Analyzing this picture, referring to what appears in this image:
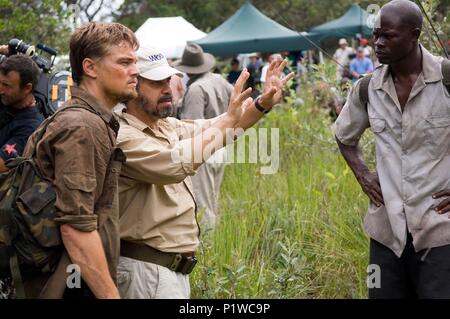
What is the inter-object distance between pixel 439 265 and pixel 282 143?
7.04m

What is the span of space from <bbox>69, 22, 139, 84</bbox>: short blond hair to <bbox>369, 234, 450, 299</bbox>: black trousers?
168cm

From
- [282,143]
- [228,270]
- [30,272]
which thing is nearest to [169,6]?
[282,143]

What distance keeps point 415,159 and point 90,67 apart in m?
1.61

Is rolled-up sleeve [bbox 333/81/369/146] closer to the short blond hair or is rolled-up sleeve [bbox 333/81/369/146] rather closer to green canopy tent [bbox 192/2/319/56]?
the short blond hair

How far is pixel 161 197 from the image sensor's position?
163 inches

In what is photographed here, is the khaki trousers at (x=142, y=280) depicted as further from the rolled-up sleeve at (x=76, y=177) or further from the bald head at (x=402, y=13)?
the bald head at (x=402, y=13)

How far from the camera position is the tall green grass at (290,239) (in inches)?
230

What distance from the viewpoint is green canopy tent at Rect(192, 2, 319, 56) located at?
20.6m

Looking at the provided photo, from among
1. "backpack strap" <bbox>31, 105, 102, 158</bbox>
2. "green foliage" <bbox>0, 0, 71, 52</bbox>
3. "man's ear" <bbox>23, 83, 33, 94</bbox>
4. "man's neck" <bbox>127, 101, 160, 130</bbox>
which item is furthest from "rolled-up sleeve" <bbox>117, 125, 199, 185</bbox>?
"green foliage" <bbox>0, 0, 71, 52</bbox>

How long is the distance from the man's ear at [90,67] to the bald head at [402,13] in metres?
1.50

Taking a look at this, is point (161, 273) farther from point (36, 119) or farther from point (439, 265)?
Result: point (36, 119)

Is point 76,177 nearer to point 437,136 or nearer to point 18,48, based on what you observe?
point 437,136

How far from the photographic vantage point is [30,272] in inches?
140

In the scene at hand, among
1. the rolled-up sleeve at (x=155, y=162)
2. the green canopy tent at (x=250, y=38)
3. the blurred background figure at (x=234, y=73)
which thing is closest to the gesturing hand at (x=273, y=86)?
the rolled-up sleeve at (x=155, y=162)
